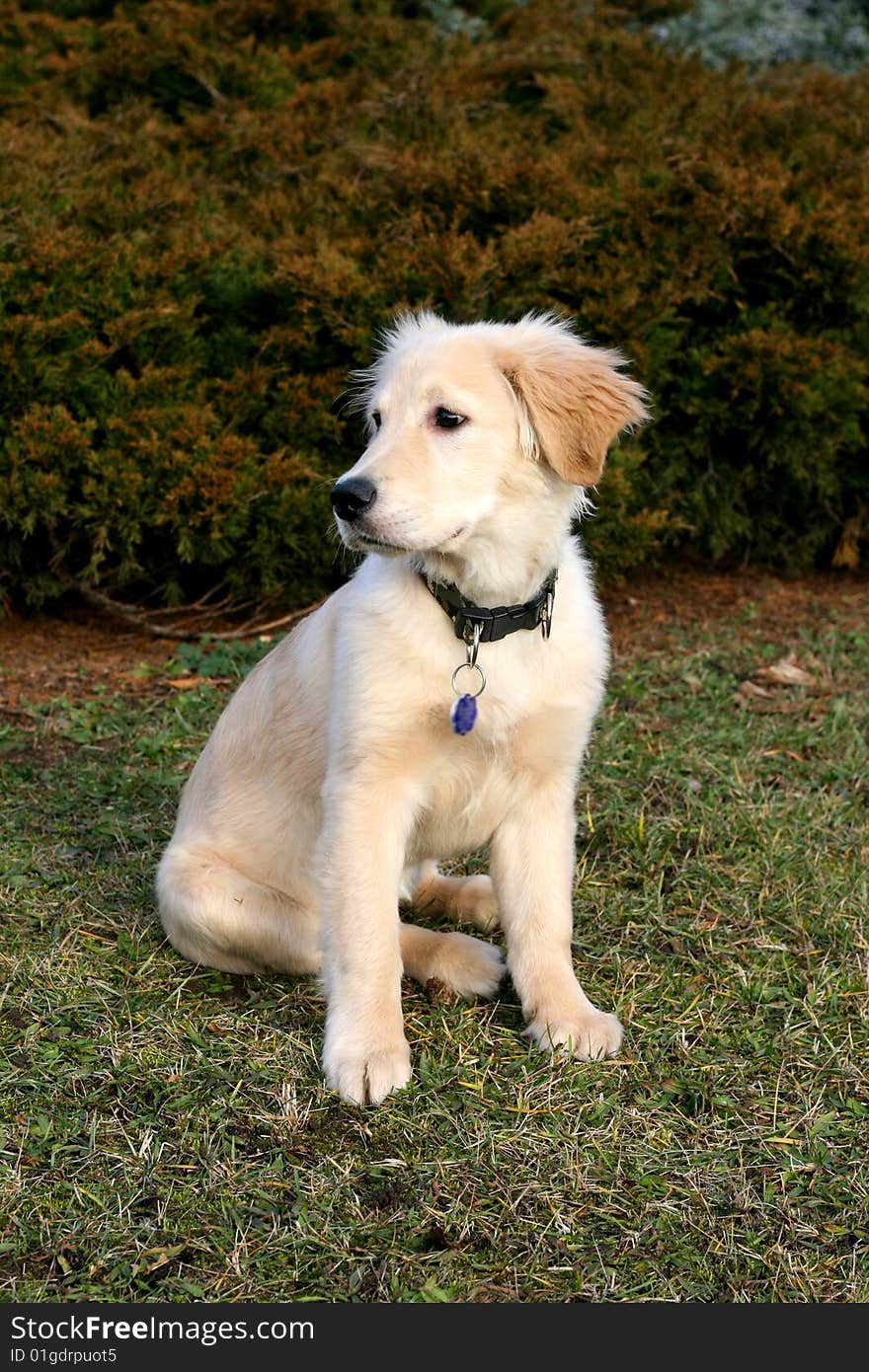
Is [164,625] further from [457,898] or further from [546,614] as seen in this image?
[546,614]

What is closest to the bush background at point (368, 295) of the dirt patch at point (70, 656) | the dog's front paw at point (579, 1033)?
the dirt patch at point (70, 656)

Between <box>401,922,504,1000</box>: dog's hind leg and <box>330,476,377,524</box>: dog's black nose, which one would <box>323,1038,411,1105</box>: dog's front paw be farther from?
<box>330,476,377,524</box>: dog's black nose

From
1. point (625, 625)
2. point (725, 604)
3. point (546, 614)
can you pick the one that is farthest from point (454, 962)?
point (725, 604)

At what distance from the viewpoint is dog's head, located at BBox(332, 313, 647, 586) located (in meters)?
2.90

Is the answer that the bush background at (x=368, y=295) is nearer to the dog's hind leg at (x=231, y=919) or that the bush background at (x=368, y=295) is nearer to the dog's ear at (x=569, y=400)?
the dog's hind leg at (x=231, y=919)

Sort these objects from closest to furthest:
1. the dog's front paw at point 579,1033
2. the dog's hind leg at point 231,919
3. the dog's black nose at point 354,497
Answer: the dog's black nose at point 354,497
the dog's front paw at point 579,1033
the dog's hind leg at point 231,919

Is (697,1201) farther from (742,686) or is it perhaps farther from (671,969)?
(742,686)

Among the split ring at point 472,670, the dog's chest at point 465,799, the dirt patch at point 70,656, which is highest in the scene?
the split ring at point 472,670

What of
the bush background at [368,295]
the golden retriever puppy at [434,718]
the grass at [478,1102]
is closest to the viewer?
the grass at [478,1102]

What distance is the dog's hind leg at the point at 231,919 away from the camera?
326 cm

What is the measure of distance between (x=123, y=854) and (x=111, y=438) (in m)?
2.07

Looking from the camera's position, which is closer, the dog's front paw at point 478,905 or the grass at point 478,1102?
the grass at point 478,1102

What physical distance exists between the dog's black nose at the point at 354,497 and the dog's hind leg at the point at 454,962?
1170mm

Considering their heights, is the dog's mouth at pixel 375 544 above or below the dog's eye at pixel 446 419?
below
